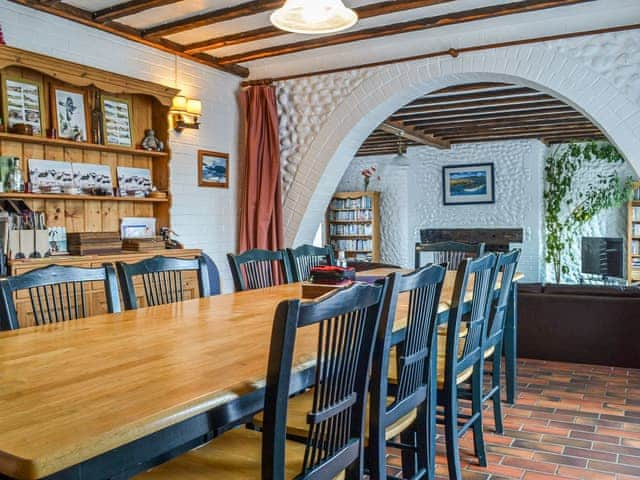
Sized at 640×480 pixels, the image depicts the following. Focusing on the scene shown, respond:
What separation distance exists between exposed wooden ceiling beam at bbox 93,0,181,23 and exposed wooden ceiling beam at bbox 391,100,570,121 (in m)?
3.68

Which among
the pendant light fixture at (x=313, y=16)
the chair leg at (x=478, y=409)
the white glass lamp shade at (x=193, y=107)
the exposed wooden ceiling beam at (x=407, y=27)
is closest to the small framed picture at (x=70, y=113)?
the white glass lamp shade at (x=193, y=107)

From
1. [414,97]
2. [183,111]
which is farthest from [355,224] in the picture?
[183,111]

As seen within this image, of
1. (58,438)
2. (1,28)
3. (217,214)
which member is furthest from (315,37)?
(58,438)

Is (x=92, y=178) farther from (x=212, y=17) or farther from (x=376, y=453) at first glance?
(x=376, y=453)

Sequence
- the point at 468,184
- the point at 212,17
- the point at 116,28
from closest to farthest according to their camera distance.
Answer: the point at 212,17
the point at 116,28
the point at 468,184

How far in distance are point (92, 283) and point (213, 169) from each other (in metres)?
1.74

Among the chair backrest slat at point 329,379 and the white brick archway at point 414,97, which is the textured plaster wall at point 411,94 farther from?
the chair backrest slat at point 329,379

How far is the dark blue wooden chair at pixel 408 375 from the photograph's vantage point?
173 cm

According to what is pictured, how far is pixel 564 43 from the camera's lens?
4441 mm

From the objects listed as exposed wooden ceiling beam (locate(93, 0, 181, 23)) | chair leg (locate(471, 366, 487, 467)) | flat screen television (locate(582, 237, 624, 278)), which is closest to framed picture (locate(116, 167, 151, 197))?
exposed wooden ceiling beam (locate(93, 0, 181, 23))

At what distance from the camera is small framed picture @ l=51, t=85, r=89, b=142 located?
4180mm

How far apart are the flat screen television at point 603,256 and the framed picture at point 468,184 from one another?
96.1 inches

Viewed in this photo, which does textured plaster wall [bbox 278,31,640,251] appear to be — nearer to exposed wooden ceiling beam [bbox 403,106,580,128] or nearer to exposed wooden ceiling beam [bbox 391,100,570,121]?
exposed wooden ceiling beam [bbox 391,100,570,121]

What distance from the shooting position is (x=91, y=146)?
4.26 meters
